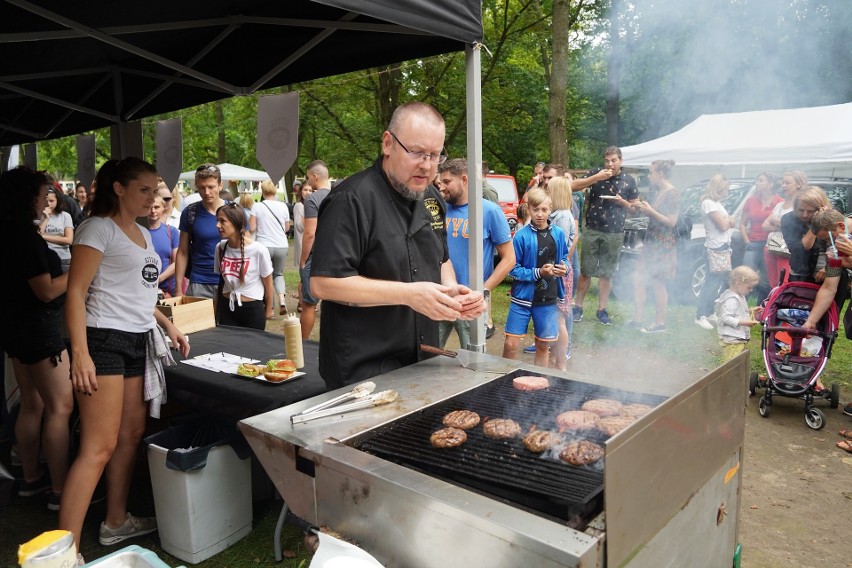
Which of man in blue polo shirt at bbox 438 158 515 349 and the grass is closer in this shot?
the grass

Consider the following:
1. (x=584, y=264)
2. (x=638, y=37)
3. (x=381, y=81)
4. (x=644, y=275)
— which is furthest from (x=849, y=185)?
(x=381, y=81)

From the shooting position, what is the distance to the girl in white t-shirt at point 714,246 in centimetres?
794

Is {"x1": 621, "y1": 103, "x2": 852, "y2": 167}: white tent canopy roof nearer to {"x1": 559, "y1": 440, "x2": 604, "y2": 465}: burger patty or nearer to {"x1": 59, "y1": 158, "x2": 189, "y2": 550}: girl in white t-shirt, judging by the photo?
{"x1": 559, "y1": 440, "x2": 604, "y2": 465}: burger patty

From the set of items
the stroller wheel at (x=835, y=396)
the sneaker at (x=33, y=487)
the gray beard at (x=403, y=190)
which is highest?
the gray beard at (x=403, y=190)

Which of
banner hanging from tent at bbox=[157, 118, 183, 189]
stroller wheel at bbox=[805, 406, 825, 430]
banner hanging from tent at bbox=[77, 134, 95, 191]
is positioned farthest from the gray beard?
banner hanging from tent at bbox=[77, 134, 95, 191]

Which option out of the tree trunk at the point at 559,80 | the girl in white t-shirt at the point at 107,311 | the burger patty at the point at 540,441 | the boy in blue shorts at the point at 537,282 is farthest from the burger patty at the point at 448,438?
the tree trunk at the point at 559,80

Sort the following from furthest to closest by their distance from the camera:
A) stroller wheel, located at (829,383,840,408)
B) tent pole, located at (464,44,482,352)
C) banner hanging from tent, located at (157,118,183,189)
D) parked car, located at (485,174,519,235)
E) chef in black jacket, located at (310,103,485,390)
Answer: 1. parked car, located at (485,174,519,235)
2. banner hanging from tent, located at (157,118,183,189)
3. stroller wheel, located at (829,383,840,408)
4. tent pole, located at (464,44,482,352)
5. chef in black jacket, located at (310,103,485,390)

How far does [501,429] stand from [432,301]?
20.3 inches

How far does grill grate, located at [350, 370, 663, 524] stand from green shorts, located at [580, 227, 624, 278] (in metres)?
5.98

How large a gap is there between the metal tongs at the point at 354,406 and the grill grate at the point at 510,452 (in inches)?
5.1

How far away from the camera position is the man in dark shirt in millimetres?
7785

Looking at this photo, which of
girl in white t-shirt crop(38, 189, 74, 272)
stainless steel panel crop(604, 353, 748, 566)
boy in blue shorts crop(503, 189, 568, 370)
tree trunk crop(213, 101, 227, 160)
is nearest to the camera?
stainless steel panel crop(604, 353, 748, 566)

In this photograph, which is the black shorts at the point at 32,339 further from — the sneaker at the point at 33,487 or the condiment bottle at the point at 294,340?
the condiment bottle at the point at 294,340

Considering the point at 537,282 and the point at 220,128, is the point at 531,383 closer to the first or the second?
the point at 537,282
